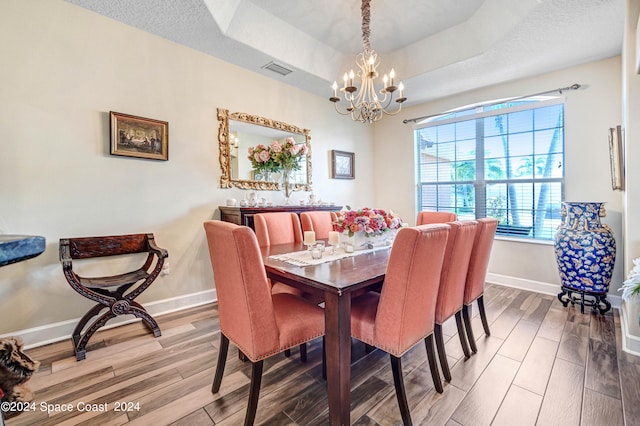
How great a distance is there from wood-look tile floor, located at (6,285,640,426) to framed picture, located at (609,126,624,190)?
1.35 m

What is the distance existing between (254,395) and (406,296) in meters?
0.87

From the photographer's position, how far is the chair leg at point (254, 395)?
1.31m

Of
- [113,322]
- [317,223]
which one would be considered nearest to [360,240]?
[317,223]

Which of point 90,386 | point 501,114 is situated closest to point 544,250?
point 501,114

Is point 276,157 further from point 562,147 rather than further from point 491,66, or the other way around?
point 562,147

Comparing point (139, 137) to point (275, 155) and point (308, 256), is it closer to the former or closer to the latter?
point (275, 155)

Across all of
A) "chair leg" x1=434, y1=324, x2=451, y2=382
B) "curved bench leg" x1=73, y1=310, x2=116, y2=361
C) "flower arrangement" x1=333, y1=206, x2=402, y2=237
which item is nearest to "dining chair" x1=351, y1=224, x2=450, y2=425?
"chair leg" x1=434, y1=324, x2=451, y2=382

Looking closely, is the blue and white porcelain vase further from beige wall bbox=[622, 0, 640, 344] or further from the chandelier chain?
the chandelier chain

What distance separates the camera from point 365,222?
2.06 m

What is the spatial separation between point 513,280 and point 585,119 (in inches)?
79.4

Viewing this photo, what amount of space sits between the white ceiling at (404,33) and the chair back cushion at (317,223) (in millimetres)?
1776

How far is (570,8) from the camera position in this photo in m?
2.23

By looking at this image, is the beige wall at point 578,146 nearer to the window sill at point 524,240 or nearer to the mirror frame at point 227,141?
the window sill at point 524,240

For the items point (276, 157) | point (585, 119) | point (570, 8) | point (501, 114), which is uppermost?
point (570, 8)
